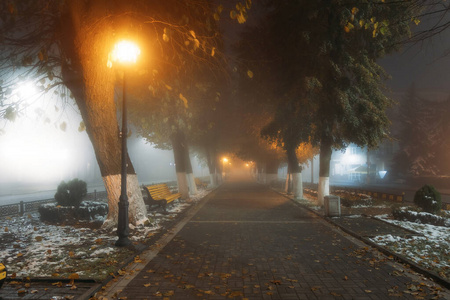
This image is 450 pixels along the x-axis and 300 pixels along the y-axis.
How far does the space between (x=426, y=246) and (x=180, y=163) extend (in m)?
14.9

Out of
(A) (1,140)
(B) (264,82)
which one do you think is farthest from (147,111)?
(A) (1,140)

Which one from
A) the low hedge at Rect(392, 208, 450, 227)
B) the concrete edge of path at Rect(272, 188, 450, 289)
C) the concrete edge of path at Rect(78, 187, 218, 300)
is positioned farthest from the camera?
the low hedge at Rect(392, 208, 450, 227)

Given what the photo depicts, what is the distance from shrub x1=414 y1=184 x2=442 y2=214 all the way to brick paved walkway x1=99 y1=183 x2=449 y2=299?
202 inches

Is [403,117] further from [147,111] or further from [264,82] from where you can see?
[147,111]

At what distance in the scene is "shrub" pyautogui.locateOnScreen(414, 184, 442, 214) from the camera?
39.1ft

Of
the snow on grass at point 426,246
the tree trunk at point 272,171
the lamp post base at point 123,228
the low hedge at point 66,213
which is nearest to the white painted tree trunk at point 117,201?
the lamp post base at point 123,228

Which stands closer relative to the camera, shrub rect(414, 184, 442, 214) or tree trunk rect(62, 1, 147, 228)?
tree trunk rect(62, 1, 147, 228)

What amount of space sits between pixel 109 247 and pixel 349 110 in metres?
11.0

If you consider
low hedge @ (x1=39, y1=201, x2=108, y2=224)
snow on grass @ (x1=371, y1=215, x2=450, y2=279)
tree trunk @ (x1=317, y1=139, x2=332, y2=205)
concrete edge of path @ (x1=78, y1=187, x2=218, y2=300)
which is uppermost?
tree trunk @ (x1=317, y1=139, x2=332, y2=205)

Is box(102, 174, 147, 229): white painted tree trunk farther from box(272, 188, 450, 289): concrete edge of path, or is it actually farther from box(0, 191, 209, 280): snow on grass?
box(272, 188, 450, 289): concrete edge of path

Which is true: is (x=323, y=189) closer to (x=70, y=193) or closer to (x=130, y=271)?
(x=70, y=193)

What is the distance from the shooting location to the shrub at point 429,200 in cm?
1193

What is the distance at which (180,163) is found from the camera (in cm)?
2003

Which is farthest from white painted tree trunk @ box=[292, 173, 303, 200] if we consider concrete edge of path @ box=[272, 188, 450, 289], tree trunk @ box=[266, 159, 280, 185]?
tree trunk @ box=[266, 159, 280, 185]
